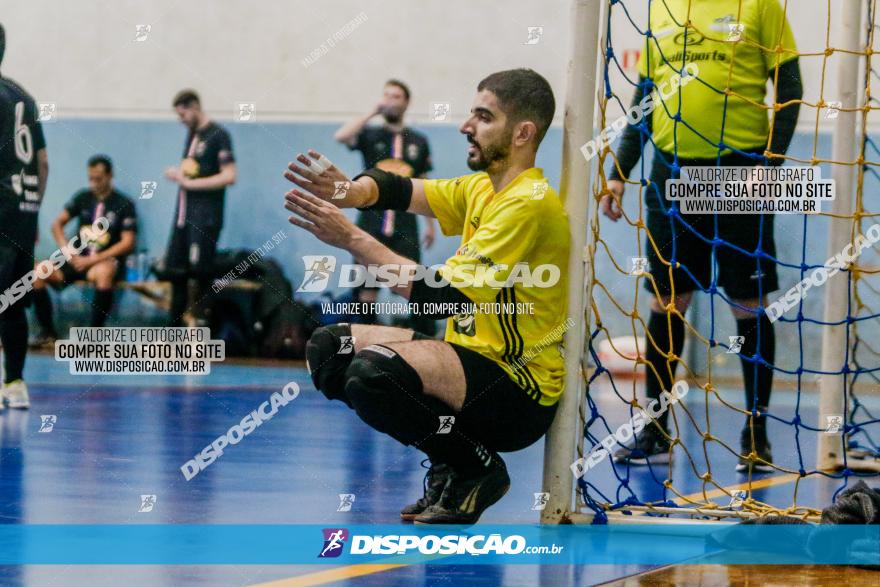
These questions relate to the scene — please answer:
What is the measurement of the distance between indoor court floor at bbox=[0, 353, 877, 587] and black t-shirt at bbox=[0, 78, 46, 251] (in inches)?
35.4

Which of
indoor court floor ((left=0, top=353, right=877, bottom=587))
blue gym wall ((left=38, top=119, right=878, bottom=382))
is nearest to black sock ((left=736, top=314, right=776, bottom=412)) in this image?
indoor court floor ((left=0, top=353, right=877, bottom=587))

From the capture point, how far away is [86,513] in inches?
140

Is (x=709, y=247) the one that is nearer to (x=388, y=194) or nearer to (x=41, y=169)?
(x=388, y=194)

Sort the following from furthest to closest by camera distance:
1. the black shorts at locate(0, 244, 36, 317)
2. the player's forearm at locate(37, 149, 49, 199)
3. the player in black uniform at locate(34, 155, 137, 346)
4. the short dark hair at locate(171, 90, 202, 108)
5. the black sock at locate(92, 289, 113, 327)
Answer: the black sock at locate(92, 289, 113, 327) → the player in black uniform at locate(34, 155, 137, 346) → the short dark hair at locate(171, 90, 202, 108) → the player's forearm at locate(37, 149, 49, 199) → the black shorts at locate(0, 244, 36, 317)

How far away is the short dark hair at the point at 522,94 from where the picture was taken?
3664 mm

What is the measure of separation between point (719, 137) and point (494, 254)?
1.41 meters

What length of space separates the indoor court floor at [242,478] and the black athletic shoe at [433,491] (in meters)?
0.05

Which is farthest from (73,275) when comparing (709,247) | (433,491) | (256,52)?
(433,491)

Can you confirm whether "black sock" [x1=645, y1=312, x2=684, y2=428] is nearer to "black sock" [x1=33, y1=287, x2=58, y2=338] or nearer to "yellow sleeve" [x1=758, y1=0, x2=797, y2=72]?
"yellow sleeve" [x1=758, y1=0, x2=797, y2=72]

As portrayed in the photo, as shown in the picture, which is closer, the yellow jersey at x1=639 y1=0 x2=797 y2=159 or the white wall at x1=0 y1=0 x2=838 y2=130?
the yellow jersey at x1=639 y1=0 x2=797 y2=159

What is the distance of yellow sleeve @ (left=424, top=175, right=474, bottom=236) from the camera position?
3.83m

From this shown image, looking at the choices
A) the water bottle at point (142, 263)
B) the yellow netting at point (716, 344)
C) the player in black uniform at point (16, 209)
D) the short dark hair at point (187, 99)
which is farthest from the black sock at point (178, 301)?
the yellow netting at point (716, 344)

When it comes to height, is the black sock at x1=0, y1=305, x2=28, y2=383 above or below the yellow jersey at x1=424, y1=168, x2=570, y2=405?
below

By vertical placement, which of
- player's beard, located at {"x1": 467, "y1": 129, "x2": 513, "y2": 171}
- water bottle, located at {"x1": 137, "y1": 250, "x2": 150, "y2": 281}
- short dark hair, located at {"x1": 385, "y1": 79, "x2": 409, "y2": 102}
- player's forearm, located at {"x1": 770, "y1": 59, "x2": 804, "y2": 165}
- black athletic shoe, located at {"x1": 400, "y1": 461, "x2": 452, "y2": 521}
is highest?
short dark hair, located at {"x1": 385, "y1": 79, "x2": 409, "y2": 102}
